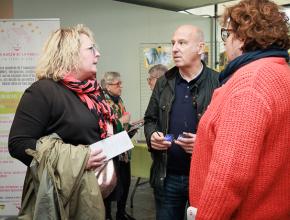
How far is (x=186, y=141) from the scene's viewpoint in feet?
6.45

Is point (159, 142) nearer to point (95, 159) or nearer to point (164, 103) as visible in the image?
point (164, 103)

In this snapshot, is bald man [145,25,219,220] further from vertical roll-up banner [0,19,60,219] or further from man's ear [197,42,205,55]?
vertical roll-up banner [0,19,60,219]

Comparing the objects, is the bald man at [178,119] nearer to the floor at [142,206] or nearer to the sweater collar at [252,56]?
the sweater collar at [252,56]

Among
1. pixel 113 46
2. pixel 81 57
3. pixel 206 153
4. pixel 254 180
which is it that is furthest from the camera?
pixel 113 46

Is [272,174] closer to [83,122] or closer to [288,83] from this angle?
[288,83]

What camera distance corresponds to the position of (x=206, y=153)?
1.21 meters

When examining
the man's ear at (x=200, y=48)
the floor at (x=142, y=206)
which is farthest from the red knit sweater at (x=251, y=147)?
the floor at (x=142, y=206)

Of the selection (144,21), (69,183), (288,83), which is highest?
(144,21)

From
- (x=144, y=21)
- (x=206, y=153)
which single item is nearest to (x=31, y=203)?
(x=206, y=153)

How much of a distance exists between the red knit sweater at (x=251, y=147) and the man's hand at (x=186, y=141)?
0.76 metres

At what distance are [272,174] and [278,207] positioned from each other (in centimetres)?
12

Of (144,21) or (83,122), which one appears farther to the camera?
(144,21)

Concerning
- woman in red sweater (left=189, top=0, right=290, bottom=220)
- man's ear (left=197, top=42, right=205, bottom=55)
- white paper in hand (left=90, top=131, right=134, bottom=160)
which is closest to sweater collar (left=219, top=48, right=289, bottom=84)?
woman in red sweater (left=189, top=0, right=290, bottom=220)

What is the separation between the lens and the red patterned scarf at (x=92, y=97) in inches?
68.4
